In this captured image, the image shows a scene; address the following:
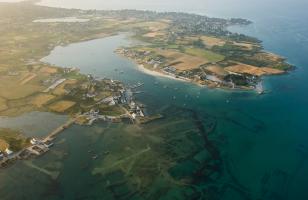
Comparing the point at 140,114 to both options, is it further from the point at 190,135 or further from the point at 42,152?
the point at 42,152

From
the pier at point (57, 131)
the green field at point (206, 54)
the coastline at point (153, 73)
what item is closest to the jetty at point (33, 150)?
the pier at point (57, 131)

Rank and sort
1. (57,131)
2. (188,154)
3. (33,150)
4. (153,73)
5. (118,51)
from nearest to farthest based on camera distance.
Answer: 1. (188,154)
2. (33,150)
3. (57,131)
4. (153,73)
5. (118,51)

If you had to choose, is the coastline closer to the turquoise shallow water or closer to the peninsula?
the peninsula

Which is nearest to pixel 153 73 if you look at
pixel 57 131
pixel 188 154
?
pixel 57 131

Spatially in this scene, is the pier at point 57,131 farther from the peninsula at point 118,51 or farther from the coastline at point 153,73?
the coastline at point 153,73

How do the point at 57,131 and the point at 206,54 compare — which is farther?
the point at 206,54

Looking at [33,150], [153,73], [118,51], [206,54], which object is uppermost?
[206,54]

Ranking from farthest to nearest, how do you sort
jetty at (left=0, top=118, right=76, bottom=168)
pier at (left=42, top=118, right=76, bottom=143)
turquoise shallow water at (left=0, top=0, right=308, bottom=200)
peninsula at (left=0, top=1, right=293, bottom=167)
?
peninsula at (left=0, top=1, right=293, bottom=167) < pier at (left=42, top=118, right=76, bottom=143) < jetty at (left=0, top=118, right=76, bottom=168) < turquoise shallow water at (left=0, top=0, right=308, bottom=200)

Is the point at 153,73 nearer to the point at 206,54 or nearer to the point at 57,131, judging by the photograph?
the point at 206,54

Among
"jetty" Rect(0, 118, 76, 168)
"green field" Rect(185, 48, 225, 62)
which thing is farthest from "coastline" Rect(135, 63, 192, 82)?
"jetty" Rect(0, 118, 76, 168)
